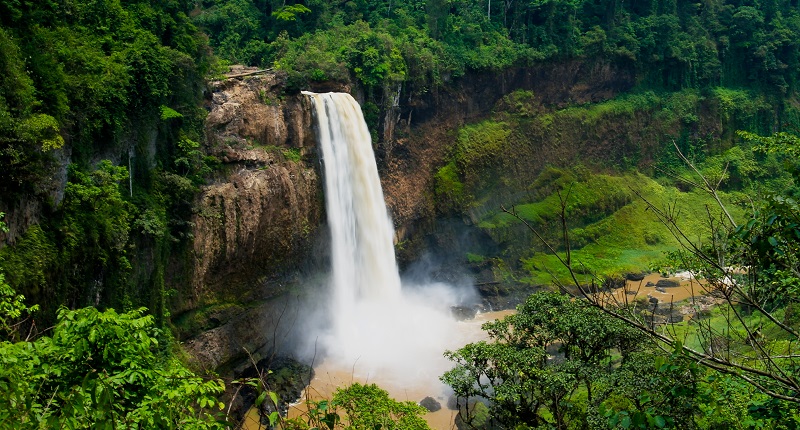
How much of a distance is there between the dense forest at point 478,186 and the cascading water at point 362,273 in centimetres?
199

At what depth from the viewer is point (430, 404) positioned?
18047 mm

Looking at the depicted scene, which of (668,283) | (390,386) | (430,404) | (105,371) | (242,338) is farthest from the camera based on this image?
(668,283)

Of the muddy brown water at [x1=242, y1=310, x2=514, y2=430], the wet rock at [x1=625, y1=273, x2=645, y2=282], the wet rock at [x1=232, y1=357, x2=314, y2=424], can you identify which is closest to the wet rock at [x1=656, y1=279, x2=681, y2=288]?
the wet rock at [x1=625, y1=273, x2=645, y2=282]

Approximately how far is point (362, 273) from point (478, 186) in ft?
28.7

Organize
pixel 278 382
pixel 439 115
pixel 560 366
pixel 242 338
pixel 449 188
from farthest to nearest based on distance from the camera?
1. pixel 439 115
2. pixel 449 188
3. pixel 242 338
4. pixel 278 382
5. pixel 560 366

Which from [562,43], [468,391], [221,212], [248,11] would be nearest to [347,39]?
[248,11]

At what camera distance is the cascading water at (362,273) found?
21.6 m

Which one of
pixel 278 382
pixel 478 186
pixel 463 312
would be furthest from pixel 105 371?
pixel 478 186

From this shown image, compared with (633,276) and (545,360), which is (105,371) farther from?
(633,276)

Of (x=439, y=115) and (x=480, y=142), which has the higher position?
(x=439, y=115)

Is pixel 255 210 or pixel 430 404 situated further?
pixel 255 210

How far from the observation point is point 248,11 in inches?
1133

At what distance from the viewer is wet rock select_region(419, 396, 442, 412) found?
17.9 metres

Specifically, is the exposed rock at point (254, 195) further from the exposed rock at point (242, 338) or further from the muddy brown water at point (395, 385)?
the muddy brown water at point (395, 385)
